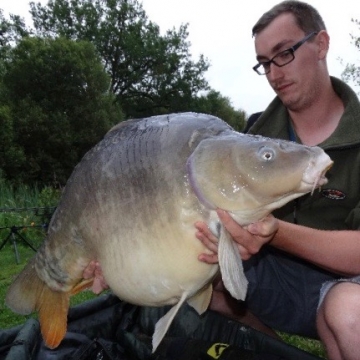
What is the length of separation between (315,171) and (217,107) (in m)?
18.3

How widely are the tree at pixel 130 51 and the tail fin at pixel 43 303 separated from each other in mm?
16316

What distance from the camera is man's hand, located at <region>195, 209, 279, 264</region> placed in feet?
3.60

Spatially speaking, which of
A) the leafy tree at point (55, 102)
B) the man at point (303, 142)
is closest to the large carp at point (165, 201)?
the man at point (303, 142)

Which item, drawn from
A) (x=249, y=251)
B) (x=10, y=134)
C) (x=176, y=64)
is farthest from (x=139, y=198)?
(x=176, y=64)

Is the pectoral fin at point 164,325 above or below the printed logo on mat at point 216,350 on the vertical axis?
above

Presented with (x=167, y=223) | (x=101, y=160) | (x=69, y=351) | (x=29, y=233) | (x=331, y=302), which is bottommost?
(x=29, y=233)

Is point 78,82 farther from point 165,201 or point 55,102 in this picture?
point 165,201

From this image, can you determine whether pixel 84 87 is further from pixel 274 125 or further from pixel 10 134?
pixel 274 125

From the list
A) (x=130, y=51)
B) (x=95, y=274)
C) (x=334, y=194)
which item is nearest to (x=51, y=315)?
(x=95, y=274)

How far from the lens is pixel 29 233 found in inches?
195

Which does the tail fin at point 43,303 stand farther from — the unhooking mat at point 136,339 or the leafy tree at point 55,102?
the leafy tree at point 55,102

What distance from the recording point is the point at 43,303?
139cm

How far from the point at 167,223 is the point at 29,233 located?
4087mm

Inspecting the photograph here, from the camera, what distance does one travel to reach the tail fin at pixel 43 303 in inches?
54.8
